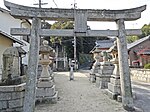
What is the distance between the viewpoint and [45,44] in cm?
1025

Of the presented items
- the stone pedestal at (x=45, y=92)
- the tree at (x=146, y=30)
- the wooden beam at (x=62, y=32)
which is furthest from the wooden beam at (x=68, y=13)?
the tree at (x=146, y=30)

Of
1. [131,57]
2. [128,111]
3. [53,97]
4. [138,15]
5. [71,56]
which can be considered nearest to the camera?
[128,111]

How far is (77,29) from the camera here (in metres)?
7.61

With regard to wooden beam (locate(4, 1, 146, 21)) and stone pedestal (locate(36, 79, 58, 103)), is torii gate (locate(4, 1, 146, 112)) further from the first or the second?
stone pedestal (locate(36, 79, 58, 103))

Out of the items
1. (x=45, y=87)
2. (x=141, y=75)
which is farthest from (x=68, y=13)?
(x=141, y=75)

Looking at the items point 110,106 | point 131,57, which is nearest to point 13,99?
point 110,106

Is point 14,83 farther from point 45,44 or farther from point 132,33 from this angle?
point 132,33

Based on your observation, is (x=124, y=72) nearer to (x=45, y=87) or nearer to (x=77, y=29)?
(x=77, y=29)

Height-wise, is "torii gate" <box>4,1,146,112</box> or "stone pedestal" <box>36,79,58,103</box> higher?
"torii gate" <box>4,1,146,112</box>

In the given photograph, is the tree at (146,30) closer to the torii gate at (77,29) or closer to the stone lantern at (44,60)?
the stone lantern at (44,60)

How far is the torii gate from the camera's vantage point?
732 cm

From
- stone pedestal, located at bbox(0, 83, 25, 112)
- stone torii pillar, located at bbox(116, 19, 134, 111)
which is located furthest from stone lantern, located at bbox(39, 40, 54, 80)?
stone torii pillar, located at bbox(116, 19, 134, 111)

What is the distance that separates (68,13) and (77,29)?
65cm

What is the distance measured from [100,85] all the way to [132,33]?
22.2 feet
